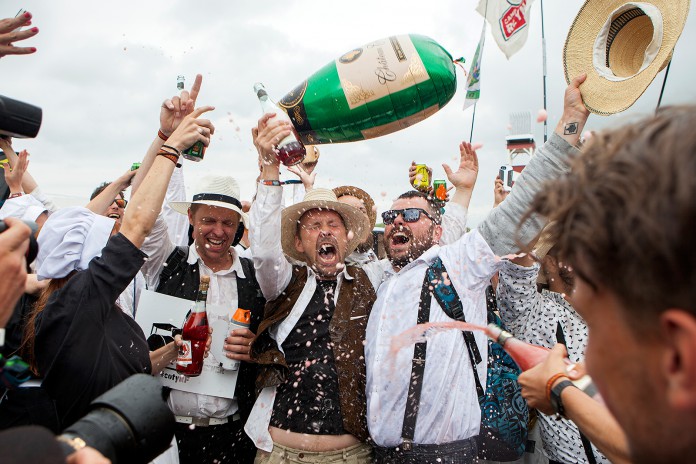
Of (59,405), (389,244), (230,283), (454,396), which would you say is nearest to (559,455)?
(454,396)

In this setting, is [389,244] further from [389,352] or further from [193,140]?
[193,140]

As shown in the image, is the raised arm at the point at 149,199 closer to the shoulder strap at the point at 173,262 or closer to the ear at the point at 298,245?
the shoulder strap at the point at 173,262

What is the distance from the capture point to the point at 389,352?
307 cm

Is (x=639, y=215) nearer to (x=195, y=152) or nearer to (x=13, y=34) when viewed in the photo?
(x=13, y=34)

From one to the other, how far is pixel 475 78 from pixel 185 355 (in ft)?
12.6

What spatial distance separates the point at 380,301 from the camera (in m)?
3.35

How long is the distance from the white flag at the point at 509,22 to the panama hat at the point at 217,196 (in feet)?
9.02

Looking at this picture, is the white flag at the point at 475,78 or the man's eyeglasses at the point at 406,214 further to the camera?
the white flag at the point at 475,78

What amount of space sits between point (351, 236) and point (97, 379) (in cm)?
234

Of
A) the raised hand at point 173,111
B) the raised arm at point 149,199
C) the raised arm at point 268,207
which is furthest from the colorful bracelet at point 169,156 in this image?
the raised hand at point 173,111

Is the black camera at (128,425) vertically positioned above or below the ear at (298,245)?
below

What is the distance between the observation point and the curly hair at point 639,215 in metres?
0.77

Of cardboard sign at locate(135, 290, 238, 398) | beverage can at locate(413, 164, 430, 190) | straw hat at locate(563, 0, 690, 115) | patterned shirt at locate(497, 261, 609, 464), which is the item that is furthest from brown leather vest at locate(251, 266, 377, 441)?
beverage can at locate(413, 164, 430, 190)

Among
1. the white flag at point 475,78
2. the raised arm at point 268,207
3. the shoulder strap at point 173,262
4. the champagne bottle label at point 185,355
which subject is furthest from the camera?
the white flag at point 475,78
